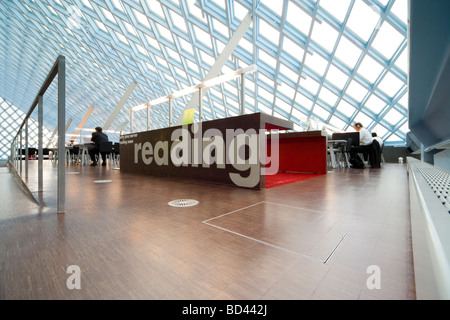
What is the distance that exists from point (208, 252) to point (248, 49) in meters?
14.2

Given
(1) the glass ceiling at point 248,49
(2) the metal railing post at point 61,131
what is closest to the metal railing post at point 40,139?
(2) the metal railing post at point 61,131

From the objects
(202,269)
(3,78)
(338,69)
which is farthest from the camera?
(3,78)

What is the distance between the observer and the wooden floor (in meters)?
0.76

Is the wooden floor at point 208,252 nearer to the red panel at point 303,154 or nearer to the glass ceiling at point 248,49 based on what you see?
the red panel at point 303,154

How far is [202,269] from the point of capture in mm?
906

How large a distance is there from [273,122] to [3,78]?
4499 centimetres

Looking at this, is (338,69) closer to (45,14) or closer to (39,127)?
(39,127)

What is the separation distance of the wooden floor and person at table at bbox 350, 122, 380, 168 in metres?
6.29

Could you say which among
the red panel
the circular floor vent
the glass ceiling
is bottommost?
the circular floor vent

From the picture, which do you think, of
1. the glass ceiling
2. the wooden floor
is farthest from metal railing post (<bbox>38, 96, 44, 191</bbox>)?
the glass ceiling

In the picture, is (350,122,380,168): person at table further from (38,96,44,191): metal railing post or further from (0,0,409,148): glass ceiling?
(38,96,44,191): metal railing post

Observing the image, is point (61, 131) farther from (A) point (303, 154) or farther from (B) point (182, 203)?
(A) point (303, 154)

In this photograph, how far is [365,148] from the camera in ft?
24.4
